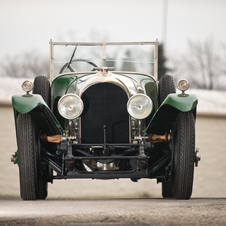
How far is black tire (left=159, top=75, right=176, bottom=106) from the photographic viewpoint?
249 inches

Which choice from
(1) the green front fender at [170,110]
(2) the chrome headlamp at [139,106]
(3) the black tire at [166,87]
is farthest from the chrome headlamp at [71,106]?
(3) the black tire at [166,87]

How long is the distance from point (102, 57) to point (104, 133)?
236cm

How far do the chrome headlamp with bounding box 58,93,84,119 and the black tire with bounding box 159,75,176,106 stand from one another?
148 centimetres

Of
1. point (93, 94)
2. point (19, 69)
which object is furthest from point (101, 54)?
point (19, 69)

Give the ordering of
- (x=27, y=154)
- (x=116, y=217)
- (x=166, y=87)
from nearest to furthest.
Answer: (x=116, y=217) < (x=27, y=154) < (x=166, y=87)

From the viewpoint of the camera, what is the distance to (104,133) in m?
5.41

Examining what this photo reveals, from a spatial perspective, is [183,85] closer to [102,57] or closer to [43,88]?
[43,88]

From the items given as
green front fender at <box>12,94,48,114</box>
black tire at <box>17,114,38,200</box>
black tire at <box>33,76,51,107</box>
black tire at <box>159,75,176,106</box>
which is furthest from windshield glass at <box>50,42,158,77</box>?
black tire at <box>17,114,38,200</box>

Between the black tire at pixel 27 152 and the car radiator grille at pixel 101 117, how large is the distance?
0.68 meters

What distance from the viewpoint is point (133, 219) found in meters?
3.27

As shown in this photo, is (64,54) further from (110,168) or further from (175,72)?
(175,72)

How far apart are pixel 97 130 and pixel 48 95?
1067 mm

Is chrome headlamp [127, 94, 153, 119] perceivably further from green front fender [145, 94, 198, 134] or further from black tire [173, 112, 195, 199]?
black tire [173, 112, 195, 199]

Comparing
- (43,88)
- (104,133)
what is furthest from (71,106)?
(43,88)
